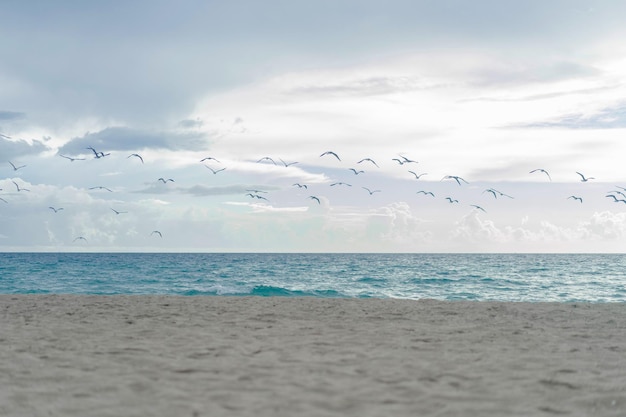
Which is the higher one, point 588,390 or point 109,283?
point 588,390

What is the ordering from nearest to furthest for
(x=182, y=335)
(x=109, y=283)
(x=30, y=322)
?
(x=182, y=335)
(x=30, y=322)
(x=109, y=283)

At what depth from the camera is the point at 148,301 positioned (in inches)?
621

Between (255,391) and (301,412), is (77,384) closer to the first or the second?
(255,391)

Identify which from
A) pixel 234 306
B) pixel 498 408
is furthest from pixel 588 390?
pixel 234 306

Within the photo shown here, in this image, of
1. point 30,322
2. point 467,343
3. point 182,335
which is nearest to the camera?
point 467,343

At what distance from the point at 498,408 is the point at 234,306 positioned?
9738 mm

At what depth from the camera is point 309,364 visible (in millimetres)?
6785

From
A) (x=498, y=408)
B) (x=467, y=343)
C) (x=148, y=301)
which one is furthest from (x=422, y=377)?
(x=148, y=301)

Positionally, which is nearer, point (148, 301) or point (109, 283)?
point (148, 301)

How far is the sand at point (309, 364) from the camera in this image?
525cm

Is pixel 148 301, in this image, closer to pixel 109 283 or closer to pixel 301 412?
pixel 301 412

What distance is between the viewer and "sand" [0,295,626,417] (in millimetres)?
5246

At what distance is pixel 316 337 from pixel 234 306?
18.3 ft

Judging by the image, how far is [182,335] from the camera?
9.15m
